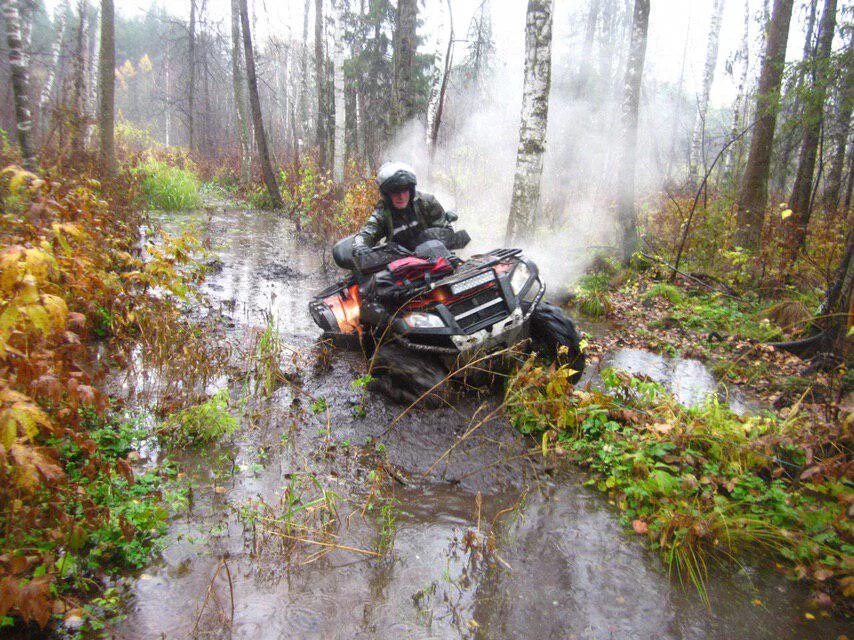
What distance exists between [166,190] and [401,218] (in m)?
10.2

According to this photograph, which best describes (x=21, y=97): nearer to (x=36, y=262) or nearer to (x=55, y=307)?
(x=36, y=262)

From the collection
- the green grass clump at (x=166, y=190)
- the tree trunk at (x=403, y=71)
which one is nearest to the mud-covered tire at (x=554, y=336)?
the tree trunk at (x=403, y=71)

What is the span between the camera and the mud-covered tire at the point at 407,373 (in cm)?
444

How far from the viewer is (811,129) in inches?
336

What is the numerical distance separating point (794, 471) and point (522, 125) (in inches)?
228

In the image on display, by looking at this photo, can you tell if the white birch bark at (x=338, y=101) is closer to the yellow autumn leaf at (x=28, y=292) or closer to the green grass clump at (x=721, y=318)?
the green grass clump at (x=721, y=318)

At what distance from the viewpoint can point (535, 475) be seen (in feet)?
12.2

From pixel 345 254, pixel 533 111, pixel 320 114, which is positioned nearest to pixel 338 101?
pixel 320 114

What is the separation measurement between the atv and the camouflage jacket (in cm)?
69

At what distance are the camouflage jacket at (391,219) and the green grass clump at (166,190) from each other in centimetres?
963

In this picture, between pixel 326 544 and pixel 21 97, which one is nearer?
pixel 326 544

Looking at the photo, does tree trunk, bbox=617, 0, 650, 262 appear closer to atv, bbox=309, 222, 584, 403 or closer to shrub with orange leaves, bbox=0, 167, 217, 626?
atv, bbox=309, 222, 584, 403

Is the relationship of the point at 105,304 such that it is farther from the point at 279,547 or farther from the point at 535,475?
the point at 535,475

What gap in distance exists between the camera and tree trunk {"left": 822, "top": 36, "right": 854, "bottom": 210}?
683cm
